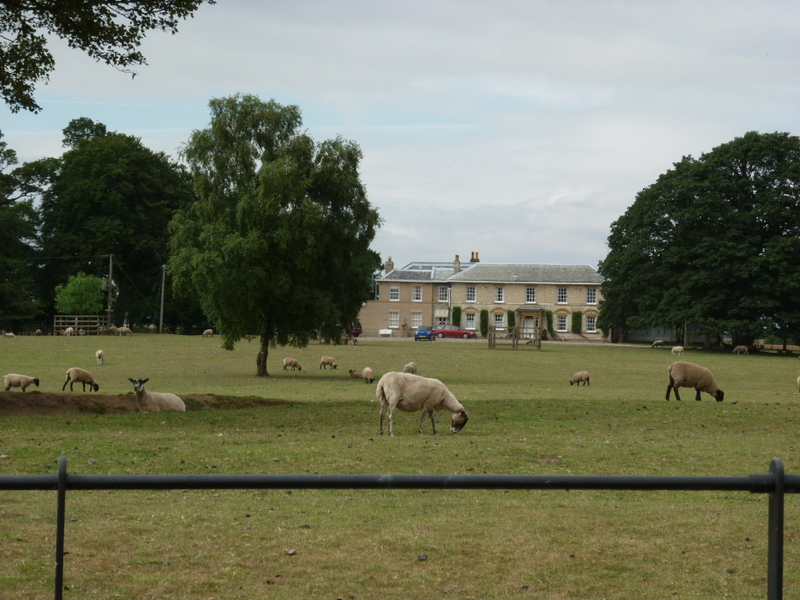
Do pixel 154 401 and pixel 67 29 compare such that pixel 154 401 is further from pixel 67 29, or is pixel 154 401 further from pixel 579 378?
pixel 579 378

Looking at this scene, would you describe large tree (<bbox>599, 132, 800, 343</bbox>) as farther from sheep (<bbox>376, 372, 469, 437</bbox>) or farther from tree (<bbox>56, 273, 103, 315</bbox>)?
sheep (<bbox>376, 372, 469, 437</bbox>)

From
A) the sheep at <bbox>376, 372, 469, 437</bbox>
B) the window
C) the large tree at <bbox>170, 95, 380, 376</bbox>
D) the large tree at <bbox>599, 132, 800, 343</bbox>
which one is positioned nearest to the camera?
the sheep at <bbox>376, 372, 469, 437</bbox>

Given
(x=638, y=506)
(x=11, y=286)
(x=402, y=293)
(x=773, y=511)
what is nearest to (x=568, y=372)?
(x=638, y=506)

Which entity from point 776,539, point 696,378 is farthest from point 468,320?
point 776,539

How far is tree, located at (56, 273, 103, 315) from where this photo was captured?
88.1 metres

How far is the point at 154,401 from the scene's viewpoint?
2291cm

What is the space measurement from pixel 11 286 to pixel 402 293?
56.3m

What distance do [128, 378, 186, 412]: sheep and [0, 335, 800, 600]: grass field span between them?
836 mm

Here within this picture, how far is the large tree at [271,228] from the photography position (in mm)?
41094

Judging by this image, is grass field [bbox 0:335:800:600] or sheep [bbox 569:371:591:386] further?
sheep [bbox 569:371:591:386]

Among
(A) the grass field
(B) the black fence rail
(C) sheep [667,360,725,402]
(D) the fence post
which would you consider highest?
(B) the black fence rail

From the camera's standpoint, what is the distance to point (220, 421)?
66.5ft

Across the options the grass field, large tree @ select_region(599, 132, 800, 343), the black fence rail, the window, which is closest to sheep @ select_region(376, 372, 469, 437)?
the grass field

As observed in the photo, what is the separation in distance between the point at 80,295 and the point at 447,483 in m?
89.8
